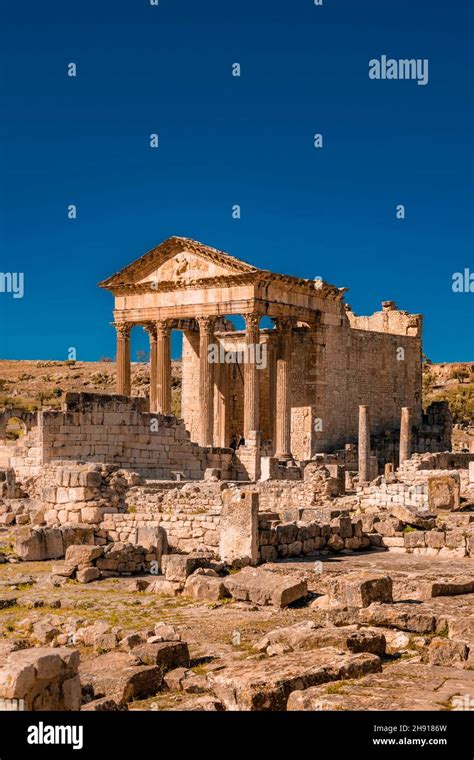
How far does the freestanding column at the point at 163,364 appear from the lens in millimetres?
40625

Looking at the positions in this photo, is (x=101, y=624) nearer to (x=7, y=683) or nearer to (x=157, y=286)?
(x=7, y=683)

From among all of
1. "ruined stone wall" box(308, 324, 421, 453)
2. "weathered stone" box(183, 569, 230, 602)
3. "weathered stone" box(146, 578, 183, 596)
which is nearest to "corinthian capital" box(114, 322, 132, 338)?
"ruined stone wall" box(308, 324, 421, 453)

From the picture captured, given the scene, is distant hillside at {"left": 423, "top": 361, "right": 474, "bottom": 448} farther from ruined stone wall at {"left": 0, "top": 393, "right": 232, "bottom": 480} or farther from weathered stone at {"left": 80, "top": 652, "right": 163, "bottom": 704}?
weathered stone at {"left": 80, "top": 652, "right": 163, "bottom": 704}

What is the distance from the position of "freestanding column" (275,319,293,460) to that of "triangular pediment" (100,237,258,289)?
10.4ft

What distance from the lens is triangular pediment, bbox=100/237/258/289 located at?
38.0m

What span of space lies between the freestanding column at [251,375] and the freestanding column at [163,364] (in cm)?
406

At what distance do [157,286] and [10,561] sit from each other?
2604 centimetres

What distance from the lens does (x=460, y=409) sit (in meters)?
66.6

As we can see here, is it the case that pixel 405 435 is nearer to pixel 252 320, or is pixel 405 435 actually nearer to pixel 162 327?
pixel 252 320

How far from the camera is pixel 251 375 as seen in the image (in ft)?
125

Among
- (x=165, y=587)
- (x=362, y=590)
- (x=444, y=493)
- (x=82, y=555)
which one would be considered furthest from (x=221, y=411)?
(x=362, y=590)

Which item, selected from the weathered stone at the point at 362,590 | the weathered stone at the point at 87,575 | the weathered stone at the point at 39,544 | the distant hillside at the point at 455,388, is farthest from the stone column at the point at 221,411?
the weathered stone at the point at 362,590

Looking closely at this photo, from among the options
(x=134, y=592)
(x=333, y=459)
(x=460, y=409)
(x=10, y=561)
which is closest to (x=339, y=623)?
(x=134, y=592)

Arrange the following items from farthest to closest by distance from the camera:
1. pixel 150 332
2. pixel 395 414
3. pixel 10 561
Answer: pixel 395 414
pixel 150 332
pixel 10 561
